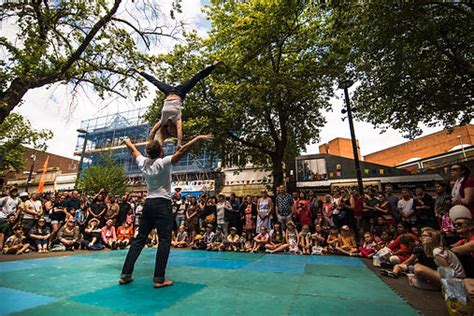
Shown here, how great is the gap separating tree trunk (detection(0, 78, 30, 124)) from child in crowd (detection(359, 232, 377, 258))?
32.2 feet

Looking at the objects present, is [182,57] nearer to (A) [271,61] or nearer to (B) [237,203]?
(A) [271,61]

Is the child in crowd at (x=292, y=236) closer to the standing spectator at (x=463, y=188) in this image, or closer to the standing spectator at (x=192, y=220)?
the standing spectator at (x=192, y=220)

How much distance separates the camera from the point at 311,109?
14297 millimetres

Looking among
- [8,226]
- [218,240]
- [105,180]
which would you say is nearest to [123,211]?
[8,226]

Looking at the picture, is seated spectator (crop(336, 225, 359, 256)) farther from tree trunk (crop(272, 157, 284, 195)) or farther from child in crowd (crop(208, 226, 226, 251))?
tree trunk (crop(272, 157, 284, 195))

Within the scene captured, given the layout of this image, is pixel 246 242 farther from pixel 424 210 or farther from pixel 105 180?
pixel 105 180

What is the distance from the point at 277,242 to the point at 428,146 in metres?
34.3

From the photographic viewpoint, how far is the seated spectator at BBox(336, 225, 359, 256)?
718cm

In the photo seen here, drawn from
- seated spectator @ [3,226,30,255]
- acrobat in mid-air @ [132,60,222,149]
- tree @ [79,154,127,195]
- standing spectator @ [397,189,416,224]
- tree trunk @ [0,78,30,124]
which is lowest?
seated spectator @ [3,226,30,255]

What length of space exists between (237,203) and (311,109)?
7784 millimetres

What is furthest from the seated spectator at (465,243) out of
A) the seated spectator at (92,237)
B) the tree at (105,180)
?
the tree at (105,180)

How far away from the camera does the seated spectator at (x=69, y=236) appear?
8438 millimetres

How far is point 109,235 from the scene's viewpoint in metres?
9.15

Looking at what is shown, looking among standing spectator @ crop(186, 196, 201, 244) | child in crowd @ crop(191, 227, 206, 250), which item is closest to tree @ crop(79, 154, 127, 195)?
standing spectator @ crop(186, 196, 201, 244)
